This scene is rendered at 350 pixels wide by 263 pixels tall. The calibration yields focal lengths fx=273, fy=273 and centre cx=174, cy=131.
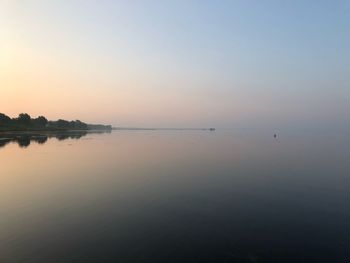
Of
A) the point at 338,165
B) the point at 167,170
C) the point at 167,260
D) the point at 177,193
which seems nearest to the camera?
the point at 167,260

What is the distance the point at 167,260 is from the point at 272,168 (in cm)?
3819

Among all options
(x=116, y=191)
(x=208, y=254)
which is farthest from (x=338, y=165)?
(x=208, y=254)

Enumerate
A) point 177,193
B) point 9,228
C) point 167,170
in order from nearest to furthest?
point 9,228, point 177,193, point 167,170

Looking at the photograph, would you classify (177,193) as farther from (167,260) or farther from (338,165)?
(338,165)

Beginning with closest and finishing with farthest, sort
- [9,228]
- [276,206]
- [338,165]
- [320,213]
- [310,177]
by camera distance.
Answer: [9,228], [320,213], [276,206], [310,177], [338,165]

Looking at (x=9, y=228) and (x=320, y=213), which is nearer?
(x=9, y=228)

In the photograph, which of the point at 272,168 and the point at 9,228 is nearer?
the point at 9,228

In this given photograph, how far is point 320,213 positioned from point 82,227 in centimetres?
1954

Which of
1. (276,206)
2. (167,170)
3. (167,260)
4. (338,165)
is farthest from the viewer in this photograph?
(338,165)

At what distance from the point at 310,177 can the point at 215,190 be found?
57.4 feet

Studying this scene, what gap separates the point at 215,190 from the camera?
31734 millimetres

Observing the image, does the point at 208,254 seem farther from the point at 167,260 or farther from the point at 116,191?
the point at 116,191

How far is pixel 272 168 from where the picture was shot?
160 feet

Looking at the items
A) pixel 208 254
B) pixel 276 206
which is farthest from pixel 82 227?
pixel 276 206
